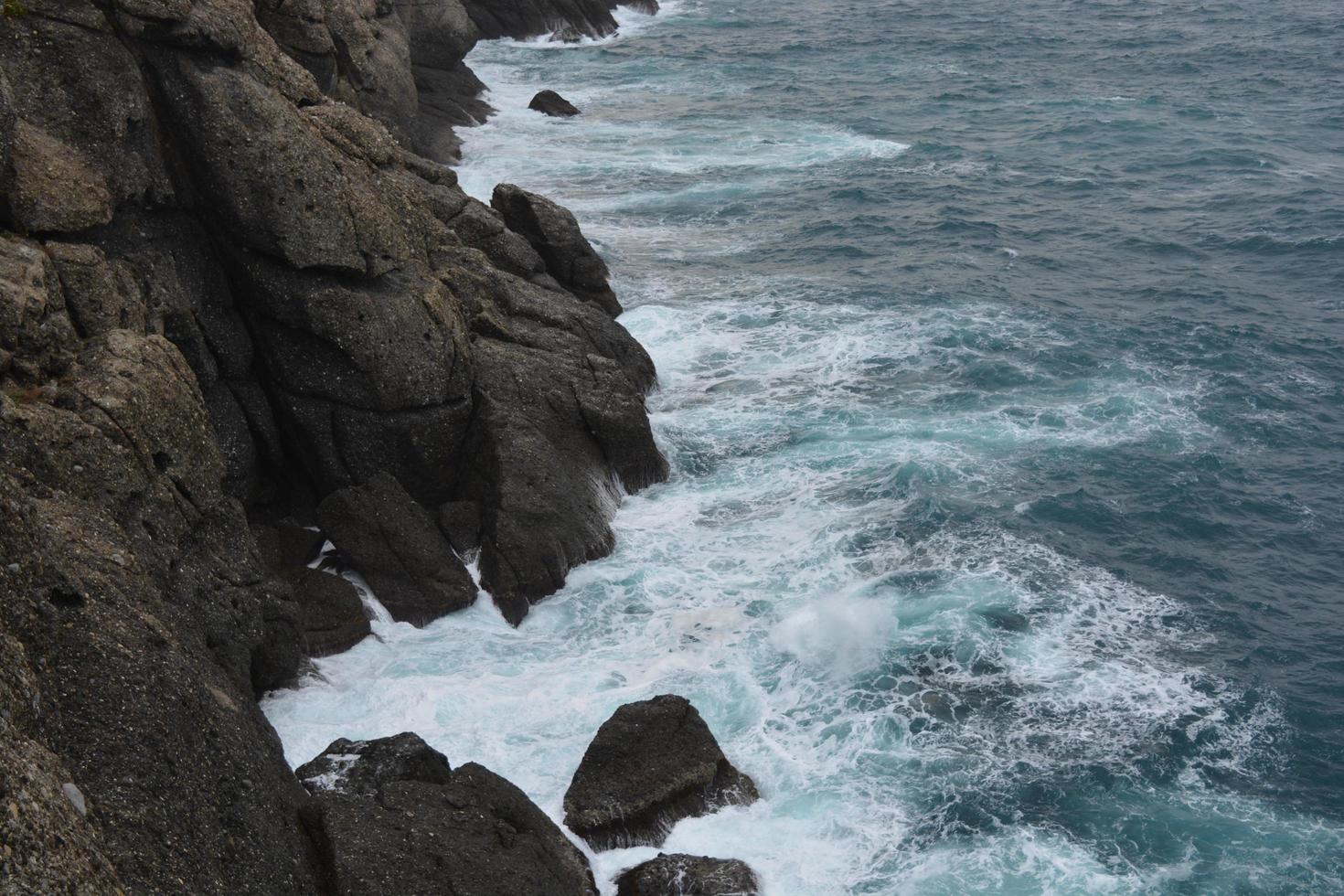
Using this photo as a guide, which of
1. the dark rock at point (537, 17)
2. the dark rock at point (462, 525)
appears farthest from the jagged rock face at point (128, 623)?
the dark rock at point (537, 17)

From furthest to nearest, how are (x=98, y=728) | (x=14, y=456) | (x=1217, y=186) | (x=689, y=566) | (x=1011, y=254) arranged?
(x=1217, y=186)
(x=1011, y=254)
(x=689, y=566)
(x=14, y=456)
(x=98, y=728)

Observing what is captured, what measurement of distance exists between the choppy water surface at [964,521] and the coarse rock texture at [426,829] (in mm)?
1665

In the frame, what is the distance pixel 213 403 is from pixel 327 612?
472 cm

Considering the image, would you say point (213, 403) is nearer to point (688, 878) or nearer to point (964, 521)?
point (688, 878)

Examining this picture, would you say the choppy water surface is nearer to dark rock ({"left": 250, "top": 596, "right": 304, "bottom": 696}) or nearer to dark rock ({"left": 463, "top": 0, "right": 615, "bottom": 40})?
dark rock ({"left": 250, "top": 596, "right": 304, "bottom": 696})

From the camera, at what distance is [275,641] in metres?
22.1

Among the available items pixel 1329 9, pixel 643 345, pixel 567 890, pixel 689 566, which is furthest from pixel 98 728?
pixel 1329 9

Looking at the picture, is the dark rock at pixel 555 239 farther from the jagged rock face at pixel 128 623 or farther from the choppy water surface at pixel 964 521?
the jagged rock face at pixel 128 623

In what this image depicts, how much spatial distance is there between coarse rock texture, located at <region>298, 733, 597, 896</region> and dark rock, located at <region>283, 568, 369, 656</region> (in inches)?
167

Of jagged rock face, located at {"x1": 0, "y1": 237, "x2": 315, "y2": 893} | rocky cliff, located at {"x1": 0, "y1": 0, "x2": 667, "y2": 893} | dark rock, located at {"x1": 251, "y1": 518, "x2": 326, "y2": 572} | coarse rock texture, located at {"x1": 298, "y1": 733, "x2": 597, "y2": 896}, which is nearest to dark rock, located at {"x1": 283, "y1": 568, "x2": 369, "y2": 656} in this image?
rocky cliff, located at {"x1": 0, "y1": 0, "x2": 667, "y2": 893}

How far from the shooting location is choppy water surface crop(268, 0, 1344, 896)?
2134 centimetres

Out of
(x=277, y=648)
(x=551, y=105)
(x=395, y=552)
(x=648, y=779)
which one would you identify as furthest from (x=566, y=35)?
(x=648, y=779)

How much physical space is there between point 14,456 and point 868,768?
14.4 m

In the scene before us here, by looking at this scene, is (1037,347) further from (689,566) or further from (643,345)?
(689,566)
